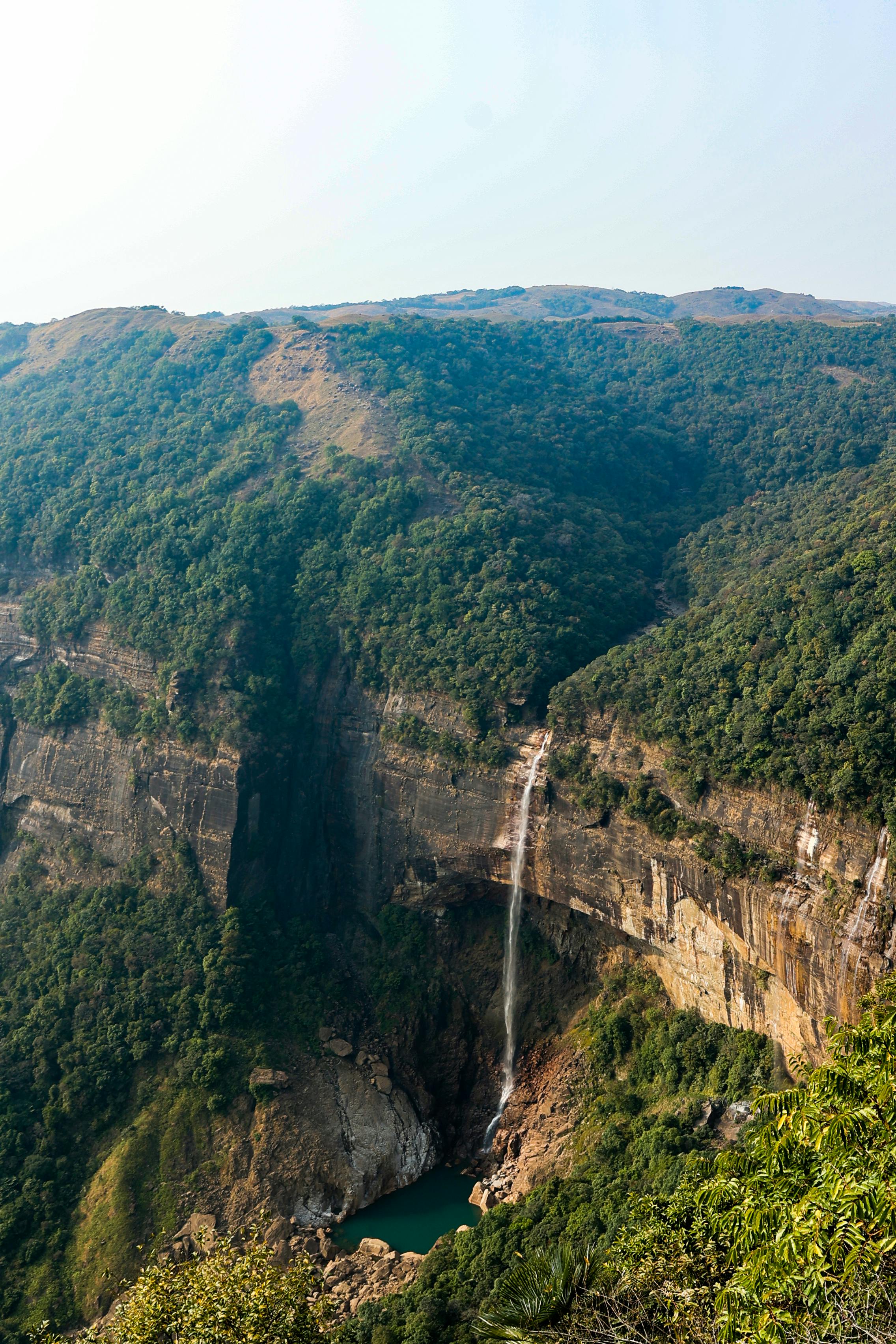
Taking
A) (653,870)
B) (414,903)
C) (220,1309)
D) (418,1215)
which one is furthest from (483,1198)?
(220,1309)

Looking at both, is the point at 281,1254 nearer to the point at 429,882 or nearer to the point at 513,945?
the point at 513,945

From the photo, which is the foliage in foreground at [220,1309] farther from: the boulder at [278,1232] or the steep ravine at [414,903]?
the steep ravine at [414,903]

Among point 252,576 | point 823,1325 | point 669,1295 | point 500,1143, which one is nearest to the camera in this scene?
point 823,1325

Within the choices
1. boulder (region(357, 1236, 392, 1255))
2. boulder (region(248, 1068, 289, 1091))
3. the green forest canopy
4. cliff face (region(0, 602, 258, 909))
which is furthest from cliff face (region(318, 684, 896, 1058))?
boulder (region(357, 1236, 392, 1255))

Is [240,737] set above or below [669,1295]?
above

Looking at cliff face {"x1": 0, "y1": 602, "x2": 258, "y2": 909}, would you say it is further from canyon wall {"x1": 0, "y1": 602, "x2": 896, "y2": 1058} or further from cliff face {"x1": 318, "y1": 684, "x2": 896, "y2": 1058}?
cliff face {"x1": 318, "y1": 684, "x2": 896, "y2": 1058}

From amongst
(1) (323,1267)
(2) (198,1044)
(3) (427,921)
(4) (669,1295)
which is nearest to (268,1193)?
(1) (323,1267)

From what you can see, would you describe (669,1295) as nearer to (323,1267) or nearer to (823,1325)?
(823,1325)
